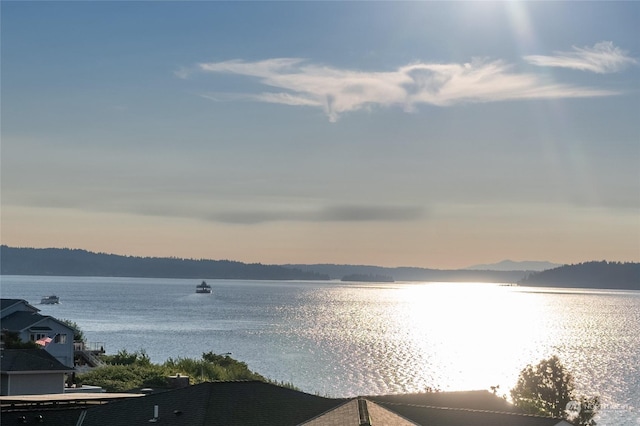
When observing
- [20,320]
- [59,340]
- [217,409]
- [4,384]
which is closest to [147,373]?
[59,340]

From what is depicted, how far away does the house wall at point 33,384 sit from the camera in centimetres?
5891

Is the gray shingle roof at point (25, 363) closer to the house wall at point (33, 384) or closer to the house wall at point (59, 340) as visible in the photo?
the house wall at point (33, 384)

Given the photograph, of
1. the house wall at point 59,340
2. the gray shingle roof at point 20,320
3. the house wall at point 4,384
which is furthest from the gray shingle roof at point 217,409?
the gray shingle roof at point 20,320

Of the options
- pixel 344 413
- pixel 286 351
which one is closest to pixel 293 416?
pixel 344 413

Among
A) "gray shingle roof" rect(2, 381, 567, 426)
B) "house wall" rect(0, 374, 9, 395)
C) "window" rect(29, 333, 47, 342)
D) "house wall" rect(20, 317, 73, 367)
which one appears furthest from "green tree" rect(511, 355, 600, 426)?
"window" rect(29, 333, 47, 342)

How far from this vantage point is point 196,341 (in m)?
195

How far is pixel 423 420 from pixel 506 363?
15865cm

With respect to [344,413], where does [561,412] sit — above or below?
below

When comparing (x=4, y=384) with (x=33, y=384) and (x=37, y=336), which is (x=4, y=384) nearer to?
(x=33, y=384)

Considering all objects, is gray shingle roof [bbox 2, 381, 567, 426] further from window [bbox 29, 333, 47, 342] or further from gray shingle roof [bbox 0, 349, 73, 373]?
window [bbox 29, 333, 47, 342]

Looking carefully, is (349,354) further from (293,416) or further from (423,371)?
(293,416)

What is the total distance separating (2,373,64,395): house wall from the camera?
58.9 metres

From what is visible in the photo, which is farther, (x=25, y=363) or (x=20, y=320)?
(x=20, y=320)

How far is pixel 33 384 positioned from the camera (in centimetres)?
6044
